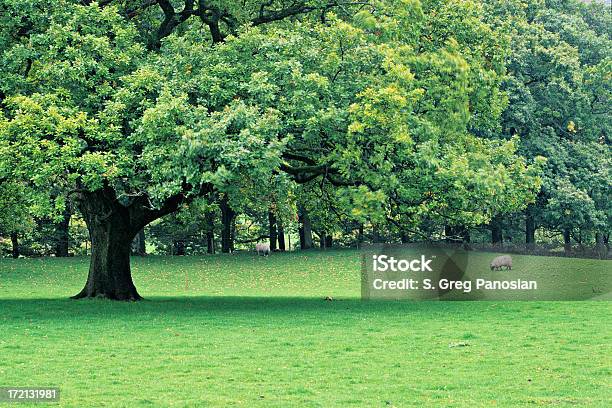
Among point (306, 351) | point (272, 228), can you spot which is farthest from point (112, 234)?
point (272, 228)

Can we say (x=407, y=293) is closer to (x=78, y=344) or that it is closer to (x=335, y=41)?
(x=335, y=41)

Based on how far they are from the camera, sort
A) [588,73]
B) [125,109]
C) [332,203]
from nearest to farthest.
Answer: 1. [125,109]
2. [332,203]
3. [588,73]

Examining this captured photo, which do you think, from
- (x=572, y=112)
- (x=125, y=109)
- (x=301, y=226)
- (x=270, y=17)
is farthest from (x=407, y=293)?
(x=301, y=226)

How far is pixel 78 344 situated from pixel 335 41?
39.8 ft

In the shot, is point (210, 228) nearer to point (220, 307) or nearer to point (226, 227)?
point (226, 227)

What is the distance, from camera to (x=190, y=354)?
19.8m

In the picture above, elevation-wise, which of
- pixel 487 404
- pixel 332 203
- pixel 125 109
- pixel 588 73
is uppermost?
pixel 588 73

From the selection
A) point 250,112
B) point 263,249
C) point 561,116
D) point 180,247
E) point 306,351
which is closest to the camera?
point 306,351

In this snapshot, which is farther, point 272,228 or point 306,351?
point 272,228

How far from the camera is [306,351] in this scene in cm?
2012

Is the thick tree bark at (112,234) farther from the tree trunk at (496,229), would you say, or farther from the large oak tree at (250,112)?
the tree trunk at (496,229)

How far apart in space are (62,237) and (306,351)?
44.0m

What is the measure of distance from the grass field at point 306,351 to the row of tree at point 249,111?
121 inches

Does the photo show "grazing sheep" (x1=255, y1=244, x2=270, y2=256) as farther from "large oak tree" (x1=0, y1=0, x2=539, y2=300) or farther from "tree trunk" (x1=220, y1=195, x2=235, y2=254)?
"large oak tree" (x1=0, y1=0, x2=539, y2=300)
